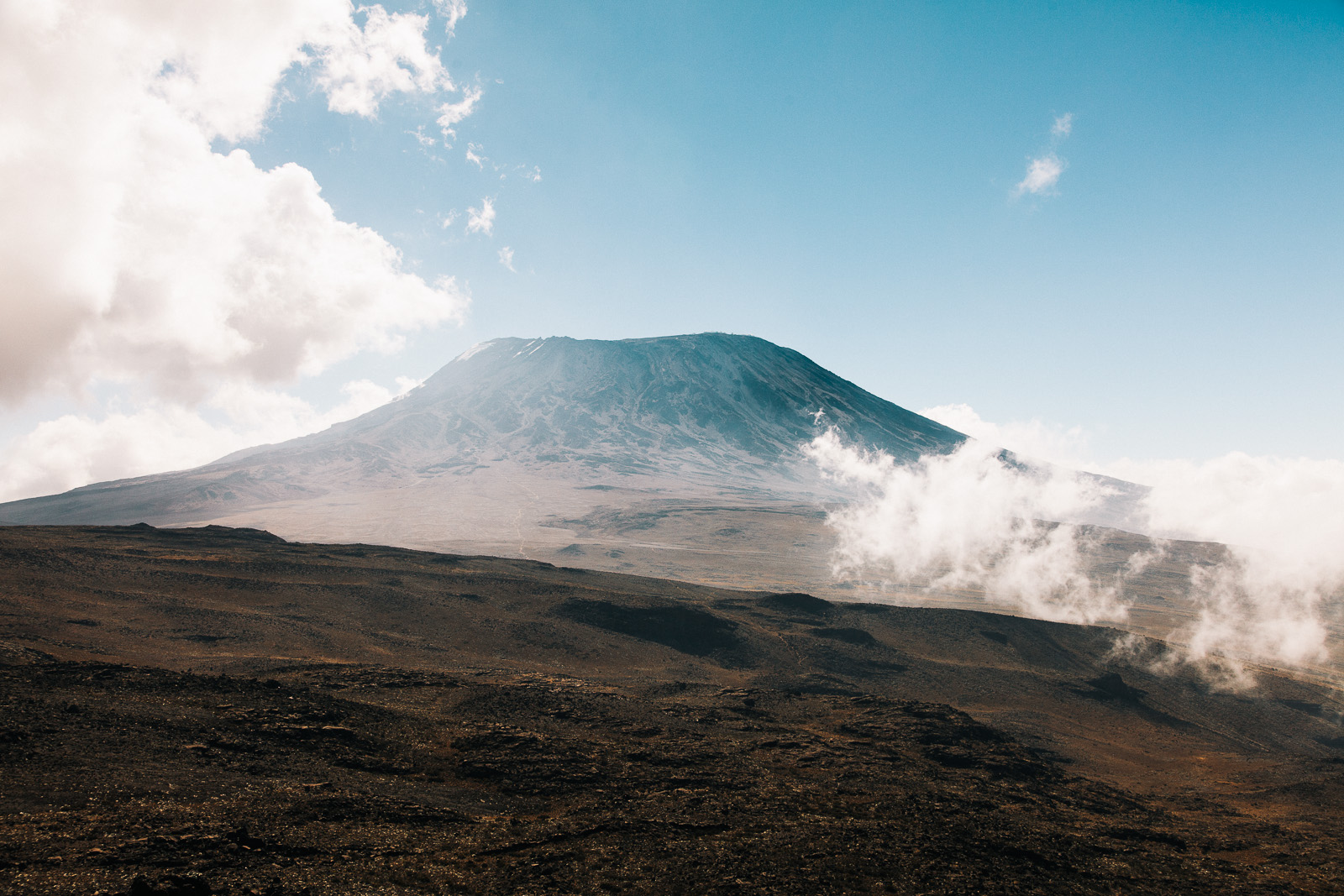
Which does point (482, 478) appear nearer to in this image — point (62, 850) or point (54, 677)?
point (54, 677)

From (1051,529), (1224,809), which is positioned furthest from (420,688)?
(1051,529)

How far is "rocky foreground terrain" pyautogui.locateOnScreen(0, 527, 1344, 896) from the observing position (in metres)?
17.6

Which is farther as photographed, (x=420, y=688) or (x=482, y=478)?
(x=482, y=478)

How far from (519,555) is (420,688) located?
7706 centimetres

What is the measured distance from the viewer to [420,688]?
3192 centimetres

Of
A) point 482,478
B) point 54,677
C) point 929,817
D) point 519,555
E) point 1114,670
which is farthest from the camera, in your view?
point 482,478

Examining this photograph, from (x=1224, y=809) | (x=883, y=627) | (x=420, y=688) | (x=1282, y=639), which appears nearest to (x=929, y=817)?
(x=1224, y=809)

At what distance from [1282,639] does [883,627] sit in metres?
59.1

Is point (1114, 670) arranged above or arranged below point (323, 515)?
below

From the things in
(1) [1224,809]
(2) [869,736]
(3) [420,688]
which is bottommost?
(1) [1224,809]

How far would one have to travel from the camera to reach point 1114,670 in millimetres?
54531

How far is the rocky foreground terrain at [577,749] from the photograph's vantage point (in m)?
17.6

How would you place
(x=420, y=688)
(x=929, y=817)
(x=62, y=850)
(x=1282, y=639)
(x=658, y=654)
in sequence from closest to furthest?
(x=62, y=850)
(x=929, y=817)
(x=420, y=688)
(x=658, y=654)
(x=1282, y=639)

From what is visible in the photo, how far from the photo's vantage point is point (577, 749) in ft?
86.3
